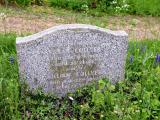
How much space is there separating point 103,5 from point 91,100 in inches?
173

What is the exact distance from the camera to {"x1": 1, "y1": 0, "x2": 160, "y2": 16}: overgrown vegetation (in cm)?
880

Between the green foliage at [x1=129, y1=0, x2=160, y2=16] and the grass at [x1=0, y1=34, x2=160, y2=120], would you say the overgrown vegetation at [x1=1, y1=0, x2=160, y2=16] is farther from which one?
the grass at [x1=0, y1=34, x2=160, y2=120]

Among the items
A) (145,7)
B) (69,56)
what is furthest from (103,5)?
(69,56)

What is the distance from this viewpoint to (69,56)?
15.7 ft

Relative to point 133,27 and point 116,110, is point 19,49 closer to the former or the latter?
point 116,110

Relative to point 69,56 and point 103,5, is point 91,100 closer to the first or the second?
point 69,56

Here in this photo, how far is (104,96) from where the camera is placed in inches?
184

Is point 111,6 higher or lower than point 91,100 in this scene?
higher

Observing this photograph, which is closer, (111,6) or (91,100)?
(91,100)

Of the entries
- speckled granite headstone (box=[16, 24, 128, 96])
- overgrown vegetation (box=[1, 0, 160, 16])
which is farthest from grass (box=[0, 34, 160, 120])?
overgrown vegetation (box=[1, 0, 160, 16])

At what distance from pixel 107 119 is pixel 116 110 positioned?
1.15 feet

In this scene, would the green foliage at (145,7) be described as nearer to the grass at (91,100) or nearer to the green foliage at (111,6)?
the green foliage at (111,6)

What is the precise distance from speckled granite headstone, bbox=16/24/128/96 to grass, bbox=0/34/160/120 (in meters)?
0.12

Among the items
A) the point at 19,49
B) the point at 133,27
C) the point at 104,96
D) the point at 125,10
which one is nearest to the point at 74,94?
the point at 104,96
